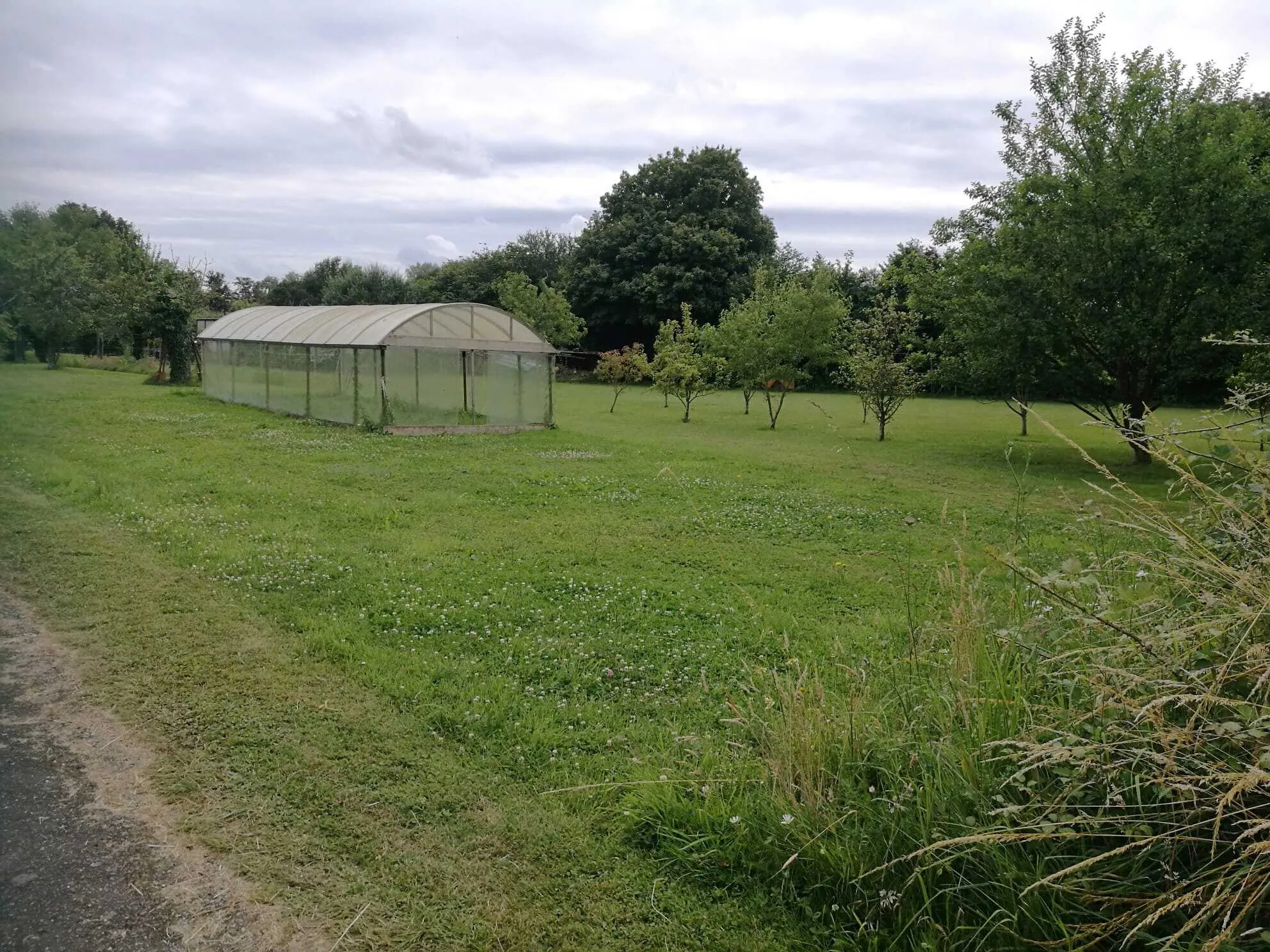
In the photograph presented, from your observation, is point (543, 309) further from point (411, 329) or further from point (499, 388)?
point (411, 329)

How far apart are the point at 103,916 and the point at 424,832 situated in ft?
3.75

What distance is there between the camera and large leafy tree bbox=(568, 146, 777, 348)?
42.7 metres

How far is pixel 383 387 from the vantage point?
1762 centimetres

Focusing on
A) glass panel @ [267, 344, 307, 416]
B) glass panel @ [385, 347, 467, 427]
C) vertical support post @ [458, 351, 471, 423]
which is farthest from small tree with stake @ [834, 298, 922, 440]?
glass panel @ [267, 344, 307, 416]

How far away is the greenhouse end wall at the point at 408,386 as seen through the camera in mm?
17891

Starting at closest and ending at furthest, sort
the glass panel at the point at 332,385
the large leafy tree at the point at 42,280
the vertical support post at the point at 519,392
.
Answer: the large leafy tree at the point at 42,280 → the glass panel at the point at 332,385 → the vertical support post at the point at 519,392

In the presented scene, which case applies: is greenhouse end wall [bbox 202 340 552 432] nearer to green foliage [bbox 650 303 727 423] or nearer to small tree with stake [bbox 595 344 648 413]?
green foliage [bbox 650 303 727 423]

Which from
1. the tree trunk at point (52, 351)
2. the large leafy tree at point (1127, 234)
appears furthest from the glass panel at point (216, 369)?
→ the tree trunk at point (52, 351)

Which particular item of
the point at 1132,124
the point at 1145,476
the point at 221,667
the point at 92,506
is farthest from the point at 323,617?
the point at 1132,124

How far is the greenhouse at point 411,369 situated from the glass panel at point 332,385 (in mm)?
28

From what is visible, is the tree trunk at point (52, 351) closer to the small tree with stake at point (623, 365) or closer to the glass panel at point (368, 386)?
the glass panel at point (368, 386)

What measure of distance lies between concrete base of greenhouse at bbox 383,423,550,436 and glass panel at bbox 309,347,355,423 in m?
1.28

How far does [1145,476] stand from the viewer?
49.2ft

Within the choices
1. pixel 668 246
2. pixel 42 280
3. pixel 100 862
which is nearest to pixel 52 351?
pixel 42 280
